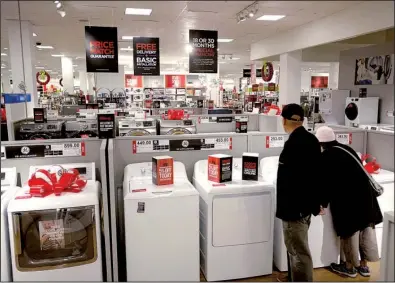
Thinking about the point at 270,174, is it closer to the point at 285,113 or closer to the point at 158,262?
the point at 285,113

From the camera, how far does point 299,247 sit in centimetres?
279

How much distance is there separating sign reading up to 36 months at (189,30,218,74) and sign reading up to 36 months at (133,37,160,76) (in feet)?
3.50

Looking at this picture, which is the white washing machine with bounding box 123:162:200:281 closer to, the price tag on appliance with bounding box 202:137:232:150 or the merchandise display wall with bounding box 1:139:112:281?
the merchandise display wall with bounding box 1:139:112:281

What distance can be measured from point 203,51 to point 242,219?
5.82 meters

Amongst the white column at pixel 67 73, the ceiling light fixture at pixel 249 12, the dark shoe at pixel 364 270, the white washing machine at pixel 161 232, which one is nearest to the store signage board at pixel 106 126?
the white washing machine at pixel 161 232

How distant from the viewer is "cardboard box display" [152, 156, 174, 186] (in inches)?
128

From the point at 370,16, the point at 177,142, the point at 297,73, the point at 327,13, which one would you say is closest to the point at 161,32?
the point at 297,73

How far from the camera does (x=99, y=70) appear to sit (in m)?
7.34

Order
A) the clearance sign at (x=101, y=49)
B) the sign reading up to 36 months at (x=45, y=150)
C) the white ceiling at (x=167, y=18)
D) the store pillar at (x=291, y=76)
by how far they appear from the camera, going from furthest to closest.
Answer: the store pillar at (x=291, y=76)
the clearance sign at (x=101, y=49)
the white ceiling at (x=167, y=18)
the sign reading up to 36 months at (x=45, y=150)

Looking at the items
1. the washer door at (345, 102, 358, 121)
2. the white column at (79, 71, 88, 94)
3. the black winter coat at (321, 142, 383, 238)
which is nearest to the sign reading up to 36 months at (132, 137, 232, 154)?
the black winter coat at (321, 142, 383, 238)

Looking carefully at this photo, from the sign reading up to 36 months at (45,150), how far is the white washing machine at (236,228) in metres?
1.26

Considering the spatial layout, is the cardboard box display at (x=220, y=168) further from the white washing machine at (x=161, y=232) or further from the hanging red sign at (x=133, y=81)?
the hanging red sign at (x=133, y=81)

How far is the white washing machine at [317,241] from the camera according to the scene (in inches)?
137

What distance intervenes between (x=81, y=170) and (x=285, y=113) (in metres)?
1.97
